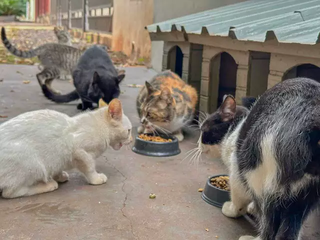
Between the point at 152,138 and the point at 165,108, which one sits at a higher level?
the point at 165,108

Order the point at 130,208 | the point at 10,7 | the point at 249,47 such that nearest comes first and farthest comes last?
the point at 130,208 → the point at 249,47 → the point at 10,7

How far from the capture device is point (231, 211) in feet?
9.64

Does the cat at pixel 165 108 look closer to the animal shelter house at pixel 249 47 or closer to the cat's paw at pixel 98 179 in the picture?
the animal shelter house at pixel 249 47

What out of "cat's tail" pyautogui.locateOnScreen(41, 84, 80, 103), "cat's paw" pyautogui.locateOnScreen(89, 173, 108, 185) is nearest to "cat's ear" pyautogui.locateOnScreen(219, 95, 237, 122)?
"cat's paw" pyautogui.locateOnScreen(89, 173, 108, 185)

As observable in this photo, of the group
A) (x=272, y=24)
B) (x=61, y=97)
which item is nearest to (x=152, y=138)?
(x=272, y=24)

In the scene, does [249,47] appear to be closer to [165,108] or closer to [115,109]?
[165,108]

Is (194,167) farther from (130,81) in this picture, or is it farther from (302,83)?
(130,81)

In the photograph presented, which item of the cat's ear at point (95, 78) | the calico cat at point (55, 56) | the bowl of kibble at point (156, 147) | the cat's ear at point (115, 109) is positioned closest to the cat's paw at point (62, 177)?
the cat's ear at point (115, 109)

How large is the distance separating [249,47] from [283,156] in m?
2.30

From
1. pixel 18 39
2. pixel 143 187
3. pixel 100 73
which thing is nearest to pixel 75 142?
pixel 143 187

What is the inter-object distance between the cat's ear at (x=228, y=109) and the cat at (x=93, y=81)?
2.79 metres

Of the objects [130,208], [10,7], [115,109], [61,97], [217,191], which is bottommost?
[130,208]

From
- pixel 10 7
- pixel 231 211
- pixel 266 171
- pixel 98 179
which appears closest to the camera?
pixel 266 171

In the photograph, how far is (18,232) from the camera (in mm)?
2627
